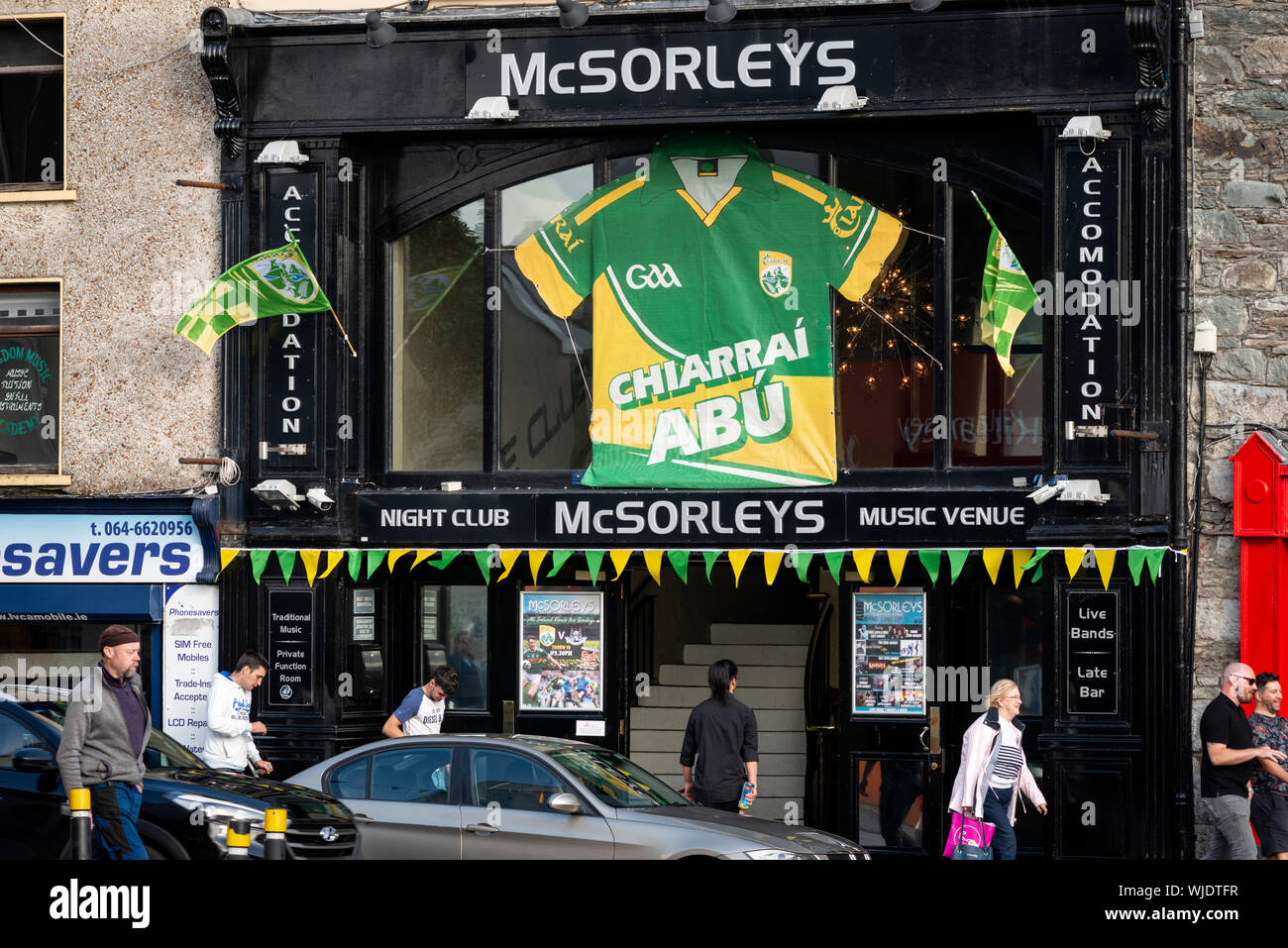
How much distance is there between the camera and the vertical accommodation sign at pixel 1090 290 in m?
14.4

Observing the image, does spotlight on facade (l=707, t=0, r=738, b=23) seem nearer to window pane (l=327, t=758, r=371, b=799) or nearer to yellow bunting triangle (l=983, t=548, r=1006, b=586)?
yellow bunting triangle (l=983, t=548, r=1006, b=586)

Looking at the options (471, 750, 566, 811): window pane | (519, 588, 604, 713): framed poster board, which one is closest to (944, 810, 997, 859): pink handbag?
(471, 750, 566, 811): window pane

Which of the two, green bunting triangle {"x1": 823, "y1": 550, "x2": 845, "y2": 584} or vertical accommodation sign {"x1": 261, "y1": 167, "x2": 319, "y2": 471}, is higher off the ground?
vertical accommodation sign {"x1": 261, "y1": 167, "x2": 319, "y2": 471}

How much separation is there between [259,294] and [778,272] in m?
4.73

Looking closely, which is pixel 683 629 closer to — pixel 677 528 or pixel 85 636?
pixel 677 528

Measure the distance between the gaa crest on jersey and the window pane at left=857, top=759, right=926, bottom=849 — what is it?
4290 mm

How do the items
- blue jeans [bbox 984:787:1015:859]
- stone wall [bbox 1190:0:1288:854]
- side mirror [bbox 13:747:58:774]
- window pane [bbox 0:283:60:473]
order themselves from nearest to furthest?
side mirror [bbox 13:747:58:774], blue jeans [bbox 984:787:1015:859], stone wall [bbox 1190:0:1288:854], window pane [bbox 0:283:60:473]

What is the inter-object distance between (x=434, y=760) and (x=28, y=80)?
29.3 ft

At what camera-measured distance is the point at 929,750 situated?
14914 millimetres

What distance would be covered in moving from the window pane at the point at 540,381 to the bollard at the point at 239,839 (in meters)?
6.71

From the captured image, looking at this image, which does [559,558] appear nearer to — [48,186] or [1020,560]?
[1020,560]

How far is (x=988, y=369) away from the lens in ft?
49.8

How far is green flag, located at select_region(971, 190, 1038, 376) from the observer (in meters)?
14.9

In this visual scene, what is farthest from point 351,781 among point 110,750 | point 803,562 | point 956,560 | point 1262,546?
point 1262,546
